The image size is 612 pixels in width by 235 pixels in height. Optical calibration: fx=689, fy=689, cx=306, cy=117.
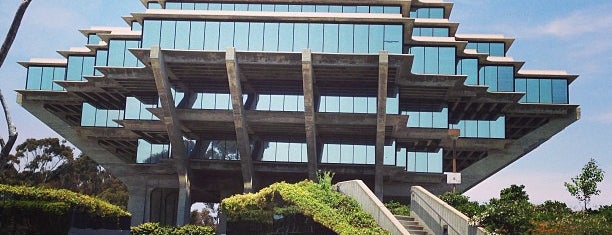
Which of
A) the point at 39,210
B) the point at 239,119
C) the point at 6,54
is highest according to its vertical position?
the point at 239,119

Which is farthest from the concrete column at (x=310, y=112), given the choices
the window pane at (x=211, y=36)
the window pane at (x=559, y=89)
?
the window pane at (x=559, y=89)

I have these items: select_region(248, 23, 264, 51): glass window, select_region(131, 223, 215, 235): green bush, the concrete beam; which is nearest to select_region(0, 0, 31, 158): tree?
select_region(131, 223, 215, 235): green bush

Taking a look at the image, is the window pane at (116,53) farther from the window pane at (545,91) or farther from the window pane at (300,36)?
the window pane at (545,91)

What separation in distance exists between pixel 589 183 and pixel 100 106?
4087cm

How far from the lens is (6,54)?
14984 mm

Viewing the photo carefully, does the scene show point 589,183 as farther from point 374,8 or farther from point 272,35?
point 374,8

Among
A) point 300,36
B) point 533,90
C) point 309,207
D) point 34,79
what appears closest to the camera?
point 309,207

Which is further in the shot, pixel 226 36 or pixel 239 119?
pixel 226 36

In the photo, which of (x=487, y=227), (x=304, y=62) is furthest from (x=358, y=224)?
(x=304, y=62)

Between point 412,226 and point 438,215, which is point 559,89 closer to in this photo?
point 412,226

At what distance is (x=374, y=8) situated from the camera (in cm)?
5659

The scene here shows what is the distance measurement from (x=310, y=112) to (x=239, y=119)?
16.4 ft

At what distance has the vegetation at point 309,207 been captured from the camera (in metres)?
24.3

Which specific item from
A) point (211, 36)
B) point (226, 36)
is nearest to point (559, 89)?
point (226, 36)
